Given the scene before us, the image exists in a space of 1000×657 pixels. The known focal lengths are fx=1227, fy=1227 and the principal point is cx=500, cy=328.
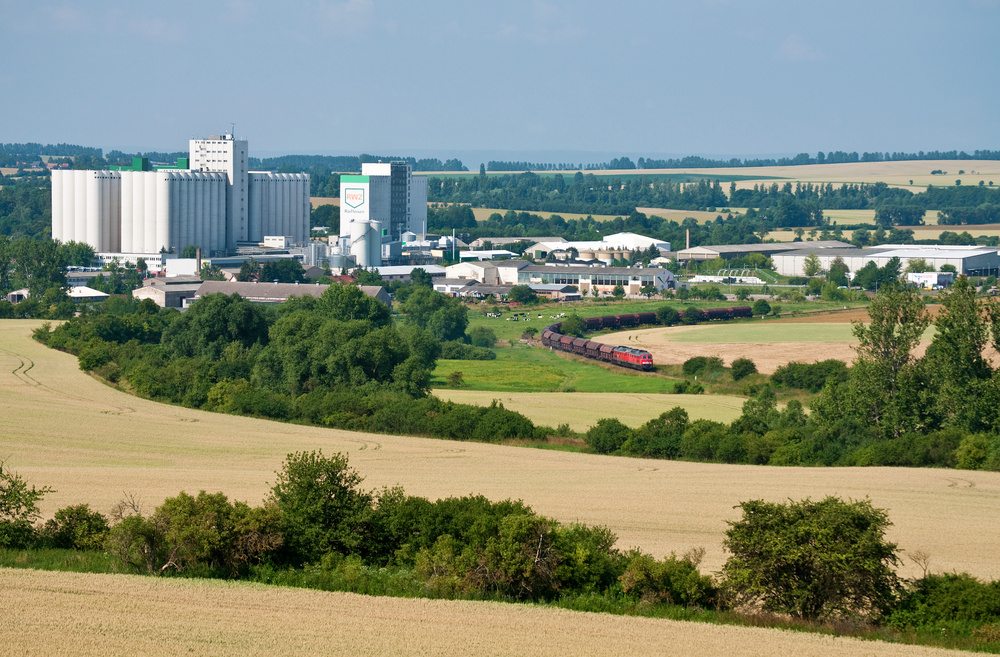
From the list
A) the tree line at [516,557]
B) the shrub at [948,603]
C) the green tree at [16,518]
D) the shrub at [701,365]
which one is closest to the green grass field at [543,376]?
the shrub at [701,365]

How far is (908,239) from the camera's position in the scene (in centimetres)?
13150

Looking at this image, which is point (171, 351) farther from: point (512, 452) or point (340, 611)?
point (340, 611)

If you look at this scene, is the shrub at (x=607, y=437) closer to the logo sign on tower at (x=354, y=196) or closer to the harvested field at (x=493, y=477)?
the harvested field at (x=493, y=477)

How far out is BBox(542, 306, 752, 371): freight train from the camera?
51000 millimetres

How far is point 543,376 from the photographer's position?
158 ft

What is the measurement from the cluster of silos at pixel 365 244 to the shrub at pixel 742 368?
2196 inches

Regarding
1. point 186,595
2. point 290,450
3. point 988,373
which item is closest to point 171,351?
point 290,450

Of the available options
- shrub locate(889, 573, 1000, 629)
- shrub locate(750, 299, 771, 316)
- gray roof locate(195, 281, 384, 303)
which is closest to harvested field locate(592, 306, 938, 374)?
shrub locate(750, 299, 771, 316)

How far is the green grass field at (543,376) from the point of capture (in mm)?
44844

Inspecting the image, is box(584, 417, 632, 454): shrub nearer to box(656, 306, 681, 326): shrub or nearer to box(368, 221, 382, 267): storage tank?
box(656, 306, 681, 326): shrub

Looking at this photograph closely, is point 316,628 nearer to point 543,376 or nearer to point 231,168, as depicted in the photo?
point 543,376

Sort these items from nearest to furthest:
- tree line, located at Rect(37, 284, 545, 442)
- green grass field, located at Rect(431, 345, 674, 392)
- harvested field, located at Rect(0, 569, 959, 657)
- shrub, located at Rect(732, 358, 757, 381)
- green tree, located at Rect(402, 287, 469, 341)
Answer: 1. harvested field, located at Rect(0, 569, 959, 657)
2. tree line, located at Rect(37, 284, 545, 442)
3. green grass field, located at Rect(431, 345, 674, 392)
4. shrub, located at Rect(732, 358, 757, 381)
5. green tree, located at Rect(402, 287, 469, 341)

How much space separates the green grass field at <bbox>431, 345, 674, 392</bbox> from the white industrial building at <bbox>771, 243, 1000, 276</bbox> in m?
56.0

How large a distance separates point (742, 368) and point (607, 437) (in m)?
17.2
